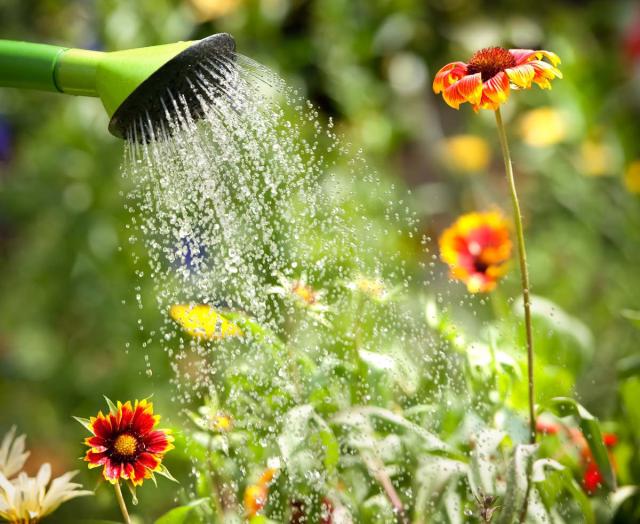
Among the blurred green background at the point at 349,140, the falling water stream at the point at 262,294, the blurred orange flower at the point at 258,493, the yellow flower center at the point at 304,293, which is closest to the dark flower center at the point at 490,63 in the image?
the falling water stream at the point at 262,294

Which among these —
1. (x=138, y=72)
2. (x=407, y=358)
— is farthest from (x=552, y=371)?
(x=138, y=72)

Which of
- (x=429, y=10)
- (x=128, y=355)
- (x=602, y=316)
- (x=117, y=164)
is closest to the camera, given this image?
(x=602, y=316)

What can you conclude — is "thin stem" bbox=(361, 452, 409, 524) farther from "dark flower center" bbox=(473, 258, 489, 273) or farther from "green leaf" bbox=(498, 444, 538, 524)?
"dark flower center" bbox=(473, 258, 489, 273)

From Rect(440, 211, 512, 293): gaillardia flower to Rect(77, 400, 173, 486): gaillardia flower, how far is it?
419mm

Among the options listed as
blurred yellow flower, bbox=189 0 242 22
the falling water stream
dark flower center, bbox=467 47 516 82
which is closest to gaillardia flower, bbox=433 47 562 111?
dark flower center, bbox=467 47 516 82

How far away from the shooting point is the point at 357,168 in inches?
80.0

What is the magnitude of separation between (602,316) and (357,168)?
0.60m

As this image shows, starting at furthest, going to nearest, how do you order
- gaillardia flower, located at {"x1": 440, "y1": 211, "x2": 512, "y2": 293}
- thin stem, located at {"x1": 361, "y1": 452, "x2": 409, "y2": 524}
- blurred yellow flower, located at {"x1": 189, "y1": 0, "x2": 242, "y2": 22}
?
blurred yellow flower, located at {"x1": 189, "y1": 0, "x2": 242, "y2": 22}, gaillardia flower, located at {"x1": 440, "y1": 211, "x2": 512, "y2": 293}, thin stem, located at {"x1": 361, "y1": 452, "x2": 409, "y2": 524}

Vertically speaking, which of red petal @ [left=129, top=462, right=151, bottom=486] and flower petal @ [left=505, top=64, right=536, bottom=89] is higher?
flower petal @ [left=505, top=64, right=536, bottom=89]

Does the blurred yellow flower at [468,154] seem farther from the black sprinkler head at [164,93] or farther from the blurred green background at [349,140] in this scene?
the black sprinkler head at [164,93]

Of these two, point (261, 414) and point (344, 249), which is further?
point (344, 249)

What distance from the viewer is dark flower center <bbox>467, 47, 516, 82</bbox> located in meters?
0.83

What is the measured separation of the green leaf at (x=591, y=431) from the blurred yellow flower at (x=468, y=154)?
1562 millimetres

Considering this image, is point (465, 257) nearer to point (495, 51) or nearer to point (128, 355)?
point (495, 51)
